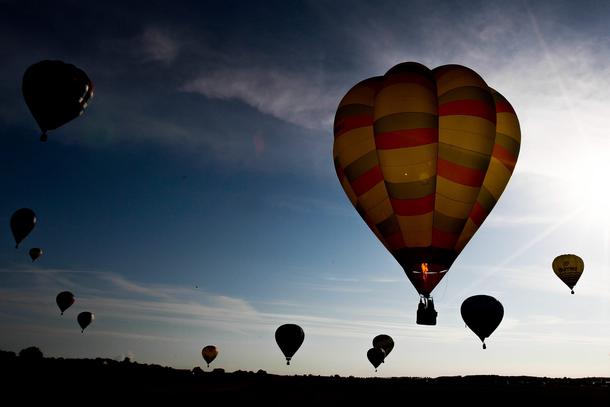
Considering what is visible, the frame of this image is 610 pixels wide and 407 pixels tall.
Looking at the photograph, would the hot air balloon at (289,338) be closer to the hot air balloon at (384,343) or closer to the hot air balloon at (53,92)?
the hot air balloon at (384,343)

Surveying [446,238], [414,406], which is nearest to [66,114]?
[446,238]

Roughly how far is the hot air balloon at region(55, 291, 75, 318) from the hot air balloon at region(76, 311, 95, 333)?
134 inches

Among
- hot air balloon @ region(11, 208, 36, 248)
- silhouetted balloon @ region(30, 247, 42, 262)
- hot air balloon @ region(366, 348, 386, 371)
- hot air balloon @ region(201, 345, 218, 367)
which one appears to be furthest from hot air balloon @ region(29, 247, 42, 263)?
hot air balloon @ region(366, 348, 386, 371)

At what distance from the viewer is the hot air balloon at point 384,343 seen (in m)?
50.2

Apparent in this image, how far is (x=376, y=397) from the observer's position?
14.2m

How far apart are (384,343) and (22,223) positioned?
37.1 metres

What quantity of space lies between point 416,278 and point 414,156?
4.65 m

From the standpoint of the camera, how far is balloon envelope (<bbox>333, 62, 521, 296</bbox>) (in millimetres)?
17484

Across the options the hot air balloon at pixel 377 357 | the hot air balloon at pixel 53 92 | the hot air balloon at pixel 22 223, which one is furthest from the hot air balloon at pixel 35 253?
the hot air balloon at pixel 377 357

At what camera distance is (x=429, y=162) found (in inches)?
687

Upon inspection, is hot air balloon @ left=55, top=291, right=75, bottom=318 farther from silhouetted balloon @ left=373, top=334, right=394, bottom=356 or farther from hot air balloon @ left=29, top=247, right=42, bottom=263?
silhouetted balloon @ left=373, top=334, right=394, bottom=356

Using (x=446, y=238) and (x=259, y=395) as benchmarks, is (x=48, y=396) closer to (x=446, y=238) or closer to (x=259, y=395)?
(x=259, y=395)

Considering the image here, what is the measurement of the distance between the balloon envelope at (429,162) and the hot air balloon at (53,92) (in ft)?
43.2

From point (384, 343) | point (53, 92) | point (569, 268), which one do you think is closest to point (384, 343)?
point (384, 343)
